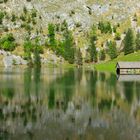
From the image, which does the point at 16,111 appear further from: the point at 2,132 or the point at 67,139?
the point at 67,139

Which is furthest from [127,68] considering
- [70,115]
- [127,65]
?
[70,115]

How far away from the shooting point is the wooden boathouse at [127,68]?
151875 millimetres

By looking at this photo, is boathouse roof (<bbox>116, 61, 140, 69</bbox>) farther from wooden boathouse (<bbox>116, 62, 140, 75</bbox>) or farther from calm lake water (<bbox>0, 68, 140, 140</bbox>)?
calm lake water (<bbox>0, 68, 140, 140</bbox>)

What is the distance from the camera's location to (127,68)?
153250mm

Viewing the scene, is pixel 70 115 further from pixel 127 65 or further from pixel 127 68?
pixel 127 65

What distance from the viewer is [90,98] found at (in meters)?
67.0

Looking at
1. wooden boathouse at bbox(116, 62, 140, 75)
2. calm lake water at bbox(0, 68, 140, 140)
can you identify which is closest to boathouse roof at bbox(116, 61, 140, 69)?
wooden boathouse at bbox(116, 62, 140, 75)

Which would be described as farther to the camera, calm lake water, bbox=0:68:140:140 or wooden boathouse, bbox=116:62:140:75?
wooden boathouse, bbox=116:62:140:75

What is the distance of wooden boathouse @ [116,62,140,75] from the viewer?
498 feet

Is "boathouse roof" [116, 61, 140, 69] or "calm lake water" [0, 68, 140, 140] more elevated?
"boathouse roof" [116, 61, 140, 69]

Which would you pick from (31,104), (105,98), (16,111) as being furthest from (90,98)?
(16,111)

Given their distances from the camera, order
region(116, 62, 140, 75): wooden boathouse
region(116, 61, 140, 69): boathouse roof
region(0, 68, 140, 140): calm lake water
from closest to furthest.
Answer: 1. region(0, 68, 140, 140): calm lake water
2. region(116, 61, 140, 69): boathouse roof
3. region(116, 62, 140, 75): wooden boathouse

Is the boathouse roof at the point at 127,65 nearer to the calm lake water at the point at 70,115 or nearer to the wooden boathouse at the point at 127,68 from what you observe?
the wooden boathouse at the point at 127,68

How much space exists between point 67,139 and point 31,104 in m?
23.1
